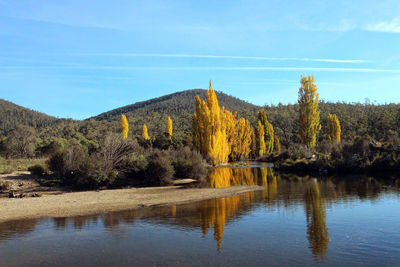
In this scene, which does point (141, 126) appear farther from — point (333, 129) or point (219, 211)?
point (219, 211)

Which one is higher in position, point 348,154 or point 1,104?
point 1,104

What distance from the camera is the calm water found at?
8531 mm

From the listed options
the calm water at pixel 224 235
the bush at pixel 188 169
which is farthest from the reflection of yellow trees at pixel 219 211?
the bush at pixel 188 169

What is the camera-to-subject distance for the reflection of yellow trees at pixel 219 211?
454 inches

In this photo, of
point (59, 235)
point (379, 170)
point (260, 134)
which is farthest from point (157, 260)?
point (260, 134)

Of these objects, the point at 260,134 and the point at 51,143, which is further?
the point at 260,134

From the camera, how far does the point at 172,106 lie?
5517 inches

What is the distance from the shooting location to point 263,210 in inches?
566

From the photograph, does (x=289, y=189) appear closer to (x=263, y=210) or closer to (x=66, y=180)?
(x=263, y=210)

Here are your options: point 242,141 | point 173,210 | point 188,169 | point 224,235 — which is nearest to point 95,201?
point 173,210

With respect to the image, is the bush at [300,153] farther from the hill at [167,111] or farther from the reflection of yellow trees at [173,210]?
the hill at [167,111]

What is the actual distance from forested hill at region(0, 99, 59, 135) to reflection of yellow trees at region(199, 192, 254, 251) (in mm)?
87318

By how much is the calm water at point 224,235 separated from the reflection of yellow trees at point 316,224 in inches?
1.1

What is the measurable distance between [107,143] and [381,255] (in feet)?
69.4
